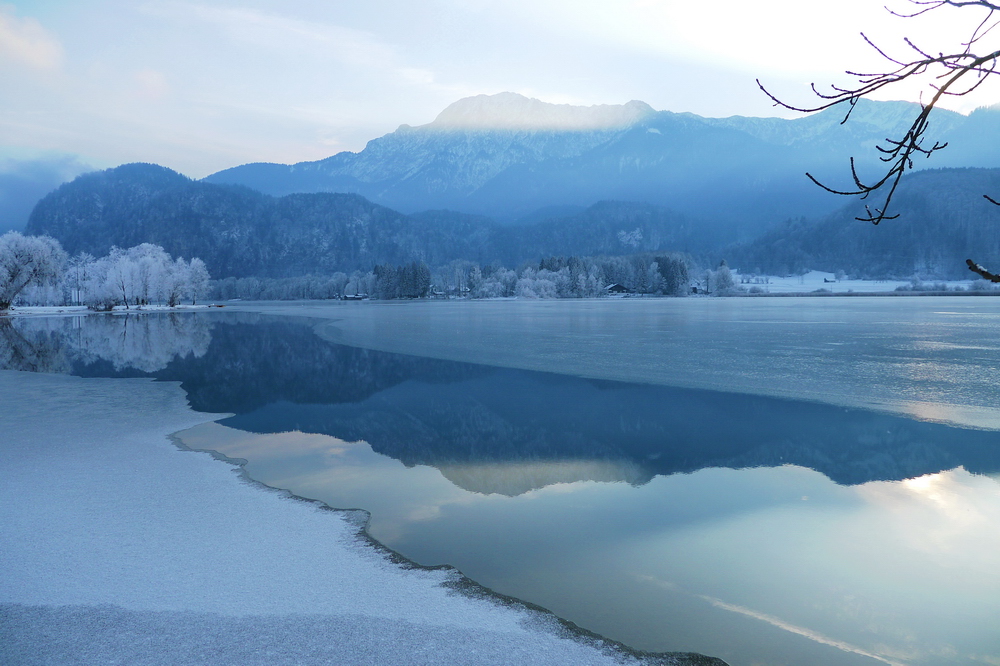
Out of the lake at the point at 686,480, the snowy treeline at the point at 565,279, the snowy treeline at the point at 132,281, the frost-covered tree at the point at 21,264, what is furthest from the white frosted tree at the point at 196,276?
the lake at the point at 686,480

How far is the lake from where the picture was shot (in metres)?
6.14

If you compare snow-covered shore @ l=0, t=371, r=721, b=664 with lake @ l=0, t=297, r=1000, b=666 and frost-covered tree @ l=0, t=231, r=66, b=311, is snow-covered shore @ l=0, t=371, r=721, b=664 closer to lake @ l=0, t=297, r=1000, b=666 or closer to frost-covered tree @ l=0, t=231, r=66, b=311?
lake @ l=0, t=297, r=1000, b=666

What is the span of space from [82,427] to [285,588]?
421 inches

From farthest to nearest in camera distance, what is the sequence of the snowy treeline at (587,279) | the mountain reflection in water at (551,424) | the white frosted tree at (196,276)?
the snowy treeline at (587,279)
the white frosted tree at (196,276)
the mountain reflection in water at (551,424)

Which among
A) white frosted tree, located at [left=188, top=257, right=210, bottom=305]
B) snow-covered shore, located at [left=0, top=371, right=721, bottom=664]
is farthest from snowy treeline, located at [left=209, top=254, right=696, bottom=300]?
snow-covered shore, located at [left=0, top=371, right=721, bottom=664]

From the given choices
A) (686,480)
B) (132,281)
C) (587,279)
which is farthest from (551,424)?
(587,279)

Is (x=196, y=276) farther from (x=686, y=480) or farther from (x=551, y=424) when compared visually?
(x=686, y=480)

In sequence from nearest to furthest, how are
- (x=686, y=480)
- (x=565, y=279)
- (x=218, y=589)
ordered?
1. (x=218, y=589)
2. (x=686, y=480)
3. (x=565, y=279)

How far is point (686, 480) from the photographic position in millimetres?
10461

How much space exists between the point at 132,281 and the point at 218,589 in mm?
103698

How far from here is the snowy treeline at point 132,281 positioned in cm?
9444

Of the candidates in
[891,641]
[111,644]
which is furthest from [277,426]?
[891,641]

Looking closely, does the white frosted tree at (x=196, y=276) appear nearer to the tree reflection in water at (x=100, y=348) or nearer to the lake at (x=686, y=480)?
the tree reflection in water at (x=100, y=348)

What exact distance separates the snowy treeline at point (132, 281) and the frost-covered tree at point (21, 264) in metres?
6.82
